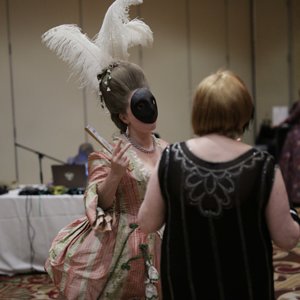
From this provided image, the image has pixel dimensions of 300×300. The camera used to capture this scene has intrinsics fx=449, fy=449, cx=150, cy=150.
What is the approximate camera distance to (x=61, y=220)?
335cm

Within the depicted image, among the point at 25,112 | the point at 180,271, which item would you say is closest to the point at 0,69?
the point at 25,112

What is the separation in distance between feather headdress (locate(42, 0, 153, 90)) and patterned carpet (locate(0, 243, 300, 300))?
1736 mm

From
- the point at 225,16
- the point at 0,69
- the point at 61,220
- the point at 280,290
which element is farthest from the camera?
the point at 225,16

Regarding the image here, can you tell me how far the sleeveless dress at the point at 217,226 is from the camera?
117 cm

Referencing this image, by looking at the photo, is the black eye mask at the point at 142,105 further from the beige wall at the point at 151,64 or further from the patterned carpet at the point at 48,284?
the beige wall at the point at 151,64

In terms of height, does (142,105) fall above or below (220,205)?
above

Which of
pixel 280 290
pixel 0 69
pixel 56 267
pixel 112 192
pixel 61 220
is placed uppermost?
pixel 0 69

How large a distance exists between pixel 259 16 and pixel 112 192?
241 inches

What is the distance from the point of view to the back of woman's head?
Result: 167cm

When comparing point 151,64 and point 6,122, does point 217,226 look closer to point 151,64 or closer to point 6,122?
point 6,122

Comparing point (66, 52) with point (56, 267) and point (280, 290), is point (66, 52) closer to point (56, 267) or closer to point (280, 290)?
point (56, 267)

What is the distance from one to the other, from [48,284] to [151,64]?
13.5ft

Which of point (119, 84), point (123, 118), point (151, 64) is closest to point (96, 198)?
point (123, 118)

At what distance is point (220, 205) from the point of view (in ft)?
3.88
